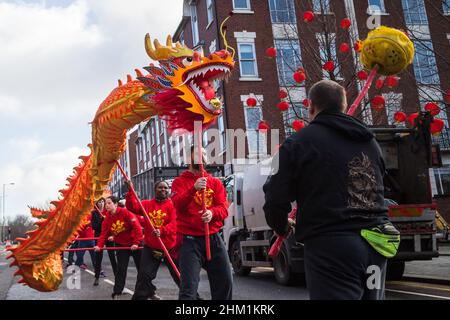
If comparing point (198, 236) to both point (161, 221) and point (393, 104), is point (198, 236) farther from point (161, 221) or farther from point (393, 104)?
point (393, 104)

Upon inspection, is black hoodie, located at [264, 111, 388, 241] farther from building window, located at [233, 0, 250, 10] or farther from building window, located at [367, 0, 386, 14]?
building window, located at [367, 0, 386, 14]

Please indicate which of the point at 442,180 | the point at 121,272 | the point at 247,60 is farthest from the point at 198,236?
the point at 442,180

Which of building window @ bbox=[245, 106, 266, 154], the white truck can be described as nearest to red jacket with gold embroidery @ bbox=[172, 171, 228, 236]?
the white truck

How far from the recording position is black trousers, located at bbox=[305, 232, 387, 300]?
253 cm

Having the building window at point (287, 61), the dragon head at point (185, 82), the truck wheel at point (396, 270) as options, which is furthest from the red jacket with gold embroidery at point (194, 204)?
the building window at point (287, 61)

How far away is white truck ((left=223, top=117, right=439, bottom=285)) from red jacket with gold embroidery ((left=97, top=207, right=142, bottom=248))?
2.69 m

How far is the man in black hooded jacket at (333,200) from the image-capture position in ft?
8.38

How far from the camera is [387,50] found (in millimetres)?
3699

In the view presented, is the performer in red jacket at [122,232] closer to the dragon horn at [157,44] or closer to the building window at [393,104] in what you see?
the dragon horn at [157,44]

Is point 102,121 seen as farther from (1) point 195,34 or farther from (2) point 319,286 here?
(1) point 195,34

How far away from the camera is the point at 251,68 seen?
879 inches

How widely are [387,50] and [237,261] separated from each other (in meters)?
8.76

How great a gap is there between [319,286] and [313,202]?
1.45 feet
